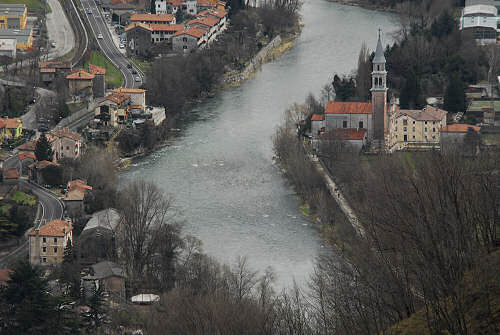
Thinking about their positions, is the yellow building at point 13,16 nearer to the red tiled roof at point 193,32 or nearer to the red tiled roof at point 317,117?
the red tiled roof at point 193,32

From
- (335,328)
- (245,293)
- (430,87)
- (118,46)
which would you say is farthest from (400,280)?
(118,46)

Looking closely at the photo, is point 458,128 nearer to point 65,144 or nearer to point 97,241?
point 65,144

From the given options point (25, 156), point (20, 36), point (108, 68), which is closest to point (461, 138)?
point (25, 156)

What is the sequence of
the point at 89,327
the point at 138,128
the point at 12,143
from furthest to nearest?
the point at 138,128 → the point at 12,143 → the point at 89,327

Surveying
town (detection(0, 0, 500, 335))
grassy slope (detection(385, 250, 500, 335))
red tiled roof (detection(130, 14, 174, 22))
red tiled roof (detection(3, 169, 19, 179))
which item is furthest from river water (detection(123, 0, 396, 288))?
grassy slope (detection(385, 250, 500, 335))

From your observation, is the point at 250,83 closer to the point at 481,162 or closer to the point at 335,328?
the point at 481,162

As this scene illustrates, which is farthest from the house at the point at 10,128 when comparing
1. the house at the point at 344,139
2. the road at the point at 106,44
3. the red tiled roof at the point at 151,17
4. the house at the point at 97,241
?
the red tiled roof at the point at 151,17
